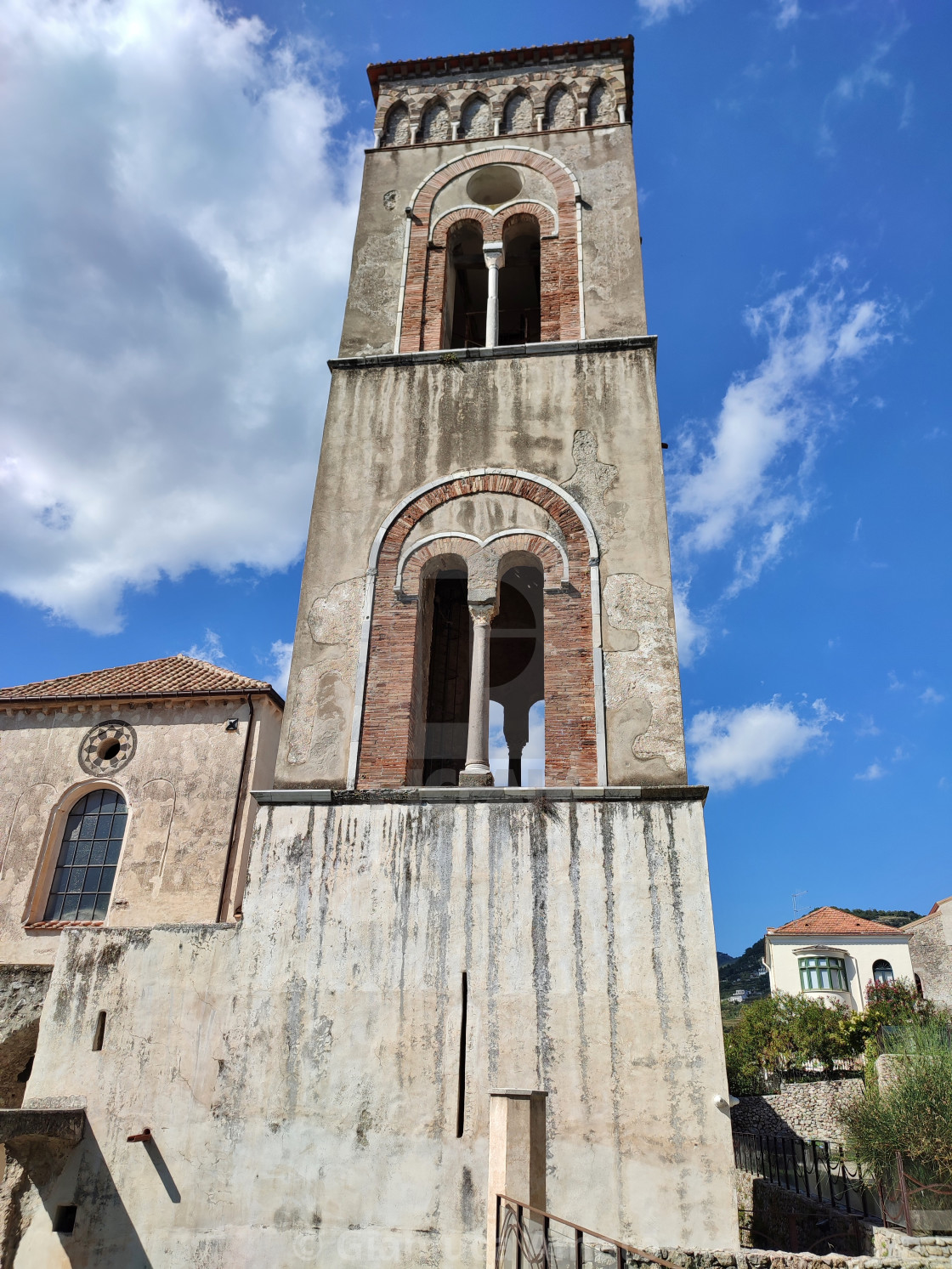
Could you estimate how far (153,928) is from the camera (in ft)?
26.1

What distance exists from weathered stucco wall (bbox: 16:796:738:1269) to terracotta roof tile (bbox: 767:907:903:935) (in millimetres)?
37977

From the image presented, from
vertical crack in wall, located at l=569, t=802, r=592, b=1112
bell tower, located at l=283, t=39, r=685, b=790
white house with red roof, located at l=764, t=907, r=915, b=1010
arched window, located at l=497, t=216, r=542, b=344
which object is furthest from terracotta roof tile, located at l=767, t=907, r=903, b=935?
vertical crack in wall, located at l=569, t=802, r=592, b=1112

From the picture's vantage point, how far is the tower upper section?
38.0ft

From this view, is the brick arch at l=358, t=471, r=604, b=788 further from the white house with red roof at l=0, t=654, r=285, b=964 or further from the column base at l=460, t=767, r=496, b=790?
the white house with red roof at l=0, t=654, r=285, b=964

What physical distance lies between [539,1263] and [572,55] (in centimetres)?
1561

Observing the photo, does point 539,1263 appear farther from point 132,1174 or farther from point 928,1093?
point 928,1093

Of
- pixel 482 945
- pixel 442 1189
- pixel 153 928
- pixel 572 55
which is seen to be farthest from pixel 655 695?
pixel 572 55

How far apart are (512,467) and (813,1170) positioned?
480 inches

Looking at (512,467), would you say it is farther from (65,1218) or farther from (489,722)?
(65,1218)

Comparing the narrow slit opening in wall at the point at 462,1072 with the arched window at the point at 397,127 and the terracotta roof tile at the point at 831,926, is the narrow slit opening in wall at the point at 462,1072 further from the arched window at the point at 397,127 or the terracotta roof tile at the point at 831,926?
the terracotta roof tile at the point at 831,926

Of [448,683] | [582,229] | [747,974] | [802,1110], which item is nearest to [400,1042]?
[448,683]

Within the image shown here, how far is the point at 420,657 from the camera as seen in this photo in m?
9.52

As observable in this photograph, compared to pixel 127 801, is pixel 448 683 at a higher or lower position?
higher

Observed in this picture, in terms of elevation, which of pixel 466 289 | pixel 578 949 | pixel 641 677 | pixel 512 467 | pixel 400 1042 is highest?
pixel 466 289
